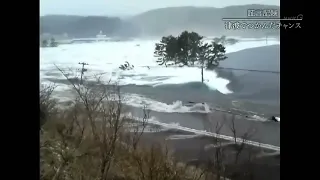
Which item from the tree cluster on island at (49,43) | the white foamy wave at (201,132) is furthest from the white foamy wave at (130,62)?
A: the white foamy wave at (201,132)

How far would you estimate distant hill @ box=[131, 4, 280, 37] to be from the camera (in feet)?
3.74

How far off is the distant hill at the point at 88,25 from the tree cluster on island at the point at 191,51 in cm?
12

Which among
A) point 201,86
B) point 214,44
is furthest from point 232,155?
point 214,44

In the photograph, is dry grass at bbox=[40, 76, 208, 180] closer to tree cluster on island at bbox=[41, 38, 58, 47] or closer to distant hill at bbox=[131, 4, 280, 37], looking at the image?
tree cluster on island at bbox=[41, 38, 58, 47]

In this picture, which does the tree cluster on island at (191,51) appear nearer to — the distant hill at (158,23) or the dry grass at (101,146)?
the distant hill at (158,23)

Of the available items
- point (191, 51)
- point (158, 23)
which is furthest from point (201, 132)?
point (158, 23)

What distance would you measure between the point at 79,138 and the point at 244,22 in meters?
0.64

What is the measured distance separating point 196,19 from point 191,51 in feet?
0.33

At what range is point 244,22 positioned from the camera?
Answer: 1143 mm

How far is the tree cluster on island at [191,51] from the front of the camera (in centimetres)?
115

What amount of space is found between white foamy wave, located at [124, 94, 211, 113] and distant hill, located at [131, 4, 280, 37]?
8.7 inches

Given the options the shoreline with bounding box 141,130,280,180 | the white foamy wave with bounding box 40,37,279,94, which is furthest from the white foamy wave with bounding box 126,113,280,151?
the white foamy wave with bounding box 40,37,279,94
